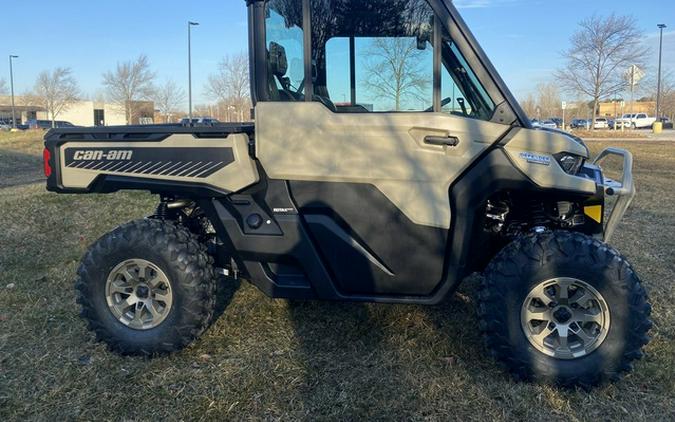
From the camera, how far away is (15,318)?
14.2 feet

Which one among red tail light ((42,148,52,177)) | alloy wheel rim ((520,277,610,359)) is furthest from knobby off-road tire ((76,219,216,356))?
alloy wheel rim ((520,277,610,359))

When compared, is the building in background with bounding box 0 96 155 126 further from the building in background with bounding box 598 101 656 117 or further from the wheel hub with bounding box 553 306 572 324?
the building in background with bounding box 598 101 656 117

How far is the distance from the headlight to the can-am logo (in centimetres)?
279

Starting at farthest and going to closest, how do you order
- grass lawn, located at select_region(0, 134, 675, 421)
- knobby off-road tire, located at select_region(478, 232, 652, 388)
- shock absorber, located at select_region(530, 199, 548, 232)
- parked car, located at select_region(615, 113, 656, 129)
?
parked car, located at select_region(615, 113, 656, 129) < shock absorber, located at select_region(530, 199, 548, 232) < knobby off-road tire, located at select_region(478, 232, 652, 388) < grass lawn, located at select_region(0, 134, 675, 421)

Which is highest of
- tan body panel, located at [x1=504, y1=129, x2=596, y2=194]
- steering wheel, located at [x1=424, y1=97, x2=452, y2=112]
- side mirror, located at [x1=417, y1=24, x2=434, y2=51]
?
side mirror, located at [x1=417, y1=24, x2=434, y2=51]

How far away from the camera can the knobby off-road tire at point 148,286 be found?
370cm

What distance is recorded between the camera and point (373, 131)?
337 centimetres

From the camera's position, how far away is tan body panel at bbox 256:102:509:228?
10.9 ft

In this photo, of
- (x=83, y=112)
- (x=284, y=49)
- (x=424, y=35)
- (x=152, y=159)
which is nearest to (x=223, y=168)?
(x=152, y=159)

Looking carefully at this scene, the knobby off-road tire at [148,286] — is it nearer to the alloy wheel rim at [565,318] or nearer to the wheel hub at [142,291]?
A: the wheel hub at [142,291]

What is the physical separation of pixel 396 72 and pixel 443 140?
542 millimetres

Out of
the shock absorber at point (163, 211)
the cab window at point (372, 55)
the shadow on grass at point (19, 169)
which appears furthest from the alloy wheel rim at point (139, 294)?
the shadow on grass at point (19, 169)

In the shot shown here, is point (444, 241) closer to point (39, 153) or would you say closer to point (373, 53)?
point (373, 53)

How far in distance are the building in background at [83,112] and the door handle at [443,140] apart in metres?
37.5
